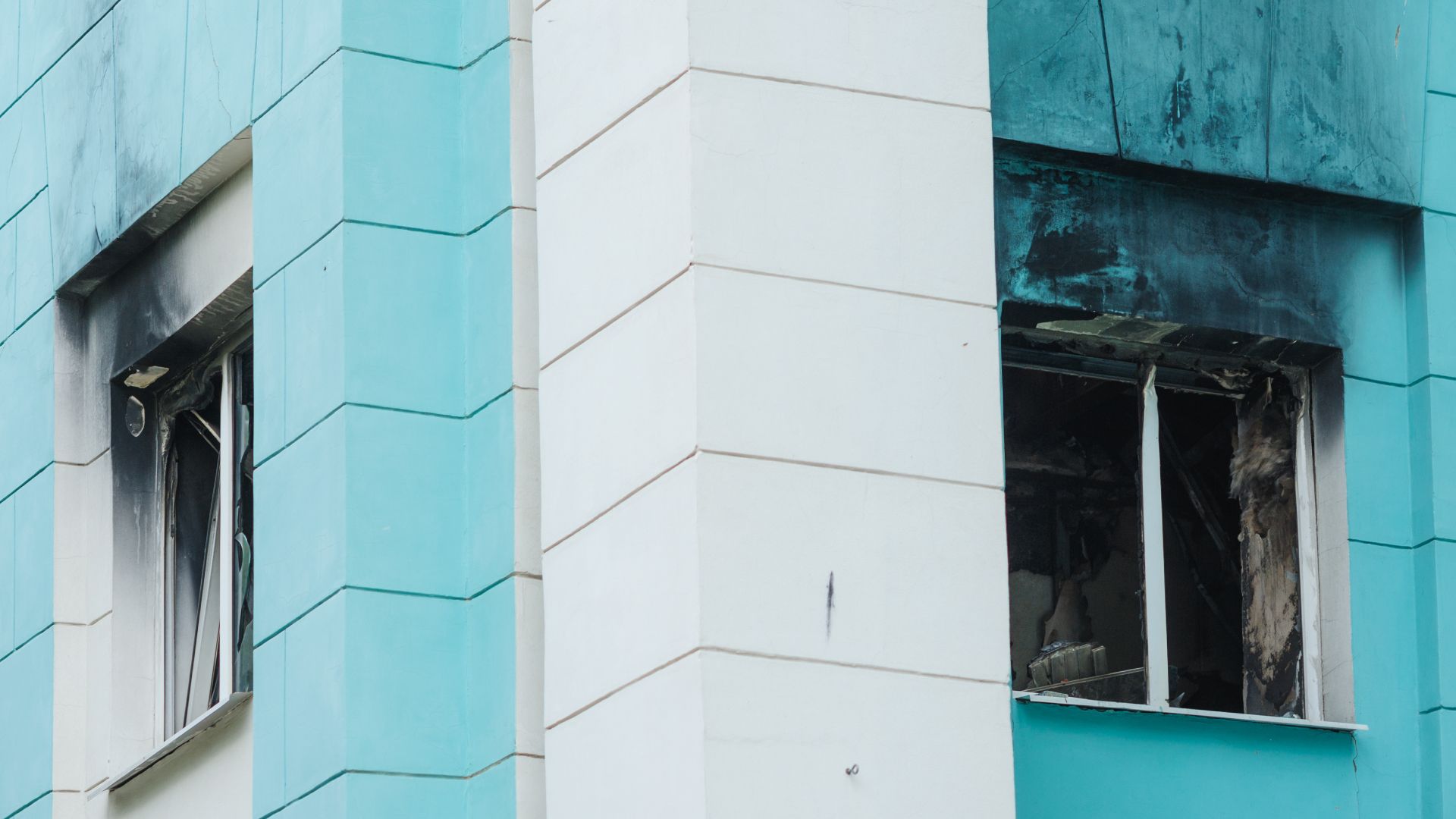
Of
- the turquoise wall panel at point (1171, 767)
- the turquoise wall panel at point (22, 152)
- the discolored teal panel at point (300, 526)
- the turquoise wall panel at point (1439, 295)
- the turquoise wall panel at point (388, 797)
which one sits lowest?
the turquoise wall panel at point (388, 797)

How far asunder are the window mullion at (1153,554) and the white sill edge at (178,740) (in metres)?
3.50

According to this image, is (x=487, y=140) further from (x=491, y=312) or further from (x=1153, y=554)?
(x=1153, y=554)

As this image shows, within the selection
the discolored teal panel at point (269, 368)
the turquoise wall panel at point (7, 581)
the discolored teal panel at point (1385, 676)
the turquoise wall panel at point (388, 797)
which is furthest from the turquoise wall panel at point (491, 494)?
the turquoise wall panel at point (7, 581)

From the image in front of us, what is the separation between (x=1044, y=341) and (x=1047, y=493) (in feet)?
2.26

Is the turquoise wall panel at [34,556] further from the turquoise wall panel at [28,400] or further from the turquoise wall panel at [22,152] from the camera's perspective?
the turquoise wall panel at [22,152]

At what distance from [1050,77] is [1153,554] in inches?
76.0

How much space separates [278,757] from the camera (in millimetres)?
9297

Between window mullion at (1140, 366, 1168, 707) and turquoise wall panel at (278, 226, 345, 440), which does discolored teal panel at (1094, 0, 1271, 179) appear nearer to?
window mullion at (1140, 366, 1168, 707)

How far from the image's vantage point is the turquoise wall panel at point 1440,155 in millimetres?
10617

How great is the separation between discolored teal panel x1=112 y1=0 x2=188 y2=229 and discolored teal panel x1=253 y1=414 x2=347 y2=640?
1936mm

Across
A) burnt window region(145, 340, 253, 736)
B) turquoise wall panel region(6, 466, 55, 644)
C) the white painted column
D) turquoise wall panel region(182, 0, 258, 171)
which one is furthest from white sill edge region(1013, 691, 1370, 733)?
turquoise wall panel region(6, 466, 55, 644)

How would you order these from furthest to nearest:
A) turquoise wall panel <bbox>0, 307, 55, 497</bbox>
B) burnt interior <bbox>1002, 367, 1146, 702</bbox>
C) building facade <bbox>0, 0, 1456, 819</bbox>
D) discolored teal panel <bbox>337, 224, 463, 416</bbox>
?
turquoise wall panel <bbox>0, 307, 55, 497</bbox>
burnt interior <bbox>1002, 367, 1146, 702</bbox>
discolored teal panel <bbox>337, 224, 463, 416</bbox>
building facade <bbox>0, 0, 1456, 819</bbox>

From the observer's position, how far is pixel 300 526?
938 cm

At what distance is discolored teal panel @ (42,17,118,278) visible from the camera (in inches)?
460
